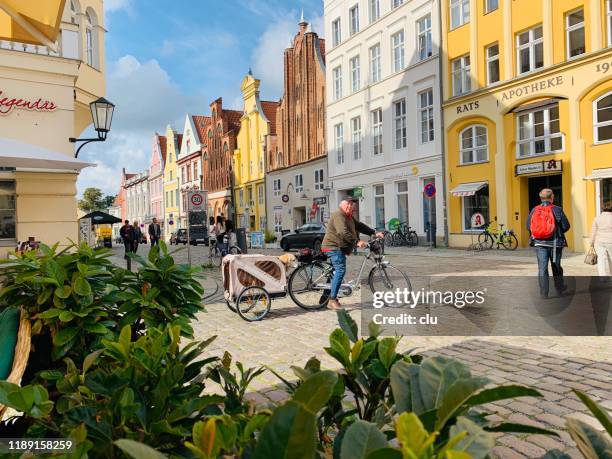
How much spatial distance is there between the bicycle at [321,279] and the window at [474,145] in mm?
16821

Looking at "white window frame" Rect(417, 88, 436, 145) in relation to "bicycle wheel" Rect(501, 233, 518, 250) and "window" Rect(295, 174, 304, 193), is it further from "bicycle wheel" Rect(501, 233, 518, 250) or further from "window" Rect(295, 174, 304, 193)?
"window" Rect(295, 174, 304, 193)

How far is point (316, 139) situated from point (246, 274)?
30793 mm

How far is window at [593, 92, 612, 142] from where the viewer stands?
1855 cm

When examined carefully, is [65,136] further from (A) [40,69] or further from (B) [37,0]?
(B) [37,0]

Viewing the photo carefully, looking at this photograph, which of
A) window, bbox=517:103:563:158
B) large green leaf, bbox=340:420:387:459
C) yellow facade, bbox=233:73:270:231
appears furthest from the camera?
yellow facade, bbox=233:73:270:231

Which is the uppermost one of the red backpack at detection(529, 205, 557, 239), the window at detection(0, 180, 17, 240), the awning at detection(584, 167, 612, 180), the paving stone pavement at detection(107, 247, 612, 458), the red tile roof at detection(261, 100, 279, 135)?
the red tile roof at detection(261, 100, 279, 135)

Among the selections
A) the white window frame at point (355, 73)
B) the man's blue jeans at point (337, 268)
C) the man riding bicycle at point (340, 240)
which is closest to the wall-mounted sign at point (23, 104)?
the man riding bicycle at point (340, 240)

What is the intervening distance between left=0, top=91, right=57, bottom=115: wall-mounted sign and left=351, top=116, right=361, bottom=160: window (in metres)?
23.8

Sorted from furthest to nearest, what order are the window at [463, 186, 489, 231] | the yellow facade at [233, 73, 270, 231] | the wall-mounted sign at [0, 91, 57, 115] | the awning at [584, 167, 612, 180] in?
1. the yellow facade at [233, 73, 270, 231]
2. the window at [463, 186, 489, 231]
3. the awning at [584, 167, 612, 180]
4. the wall-mounted sign at [0, 91, 57, 115]

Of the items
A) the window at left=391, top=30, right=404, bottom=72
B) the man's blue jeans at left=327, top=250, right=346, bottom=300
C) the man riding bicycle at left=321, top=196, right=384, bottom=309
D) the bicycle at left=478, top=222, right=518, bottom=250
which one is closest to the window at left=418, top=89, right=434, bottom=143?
the window at left=391, top=30, right=404, bottom=72

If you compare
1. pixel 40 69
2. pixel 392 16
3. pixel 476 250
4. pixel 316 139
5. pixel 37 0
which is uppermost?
pixel 392 16

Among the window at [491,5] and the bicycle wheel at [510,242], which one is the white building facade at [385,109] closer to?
the window at [491,5]

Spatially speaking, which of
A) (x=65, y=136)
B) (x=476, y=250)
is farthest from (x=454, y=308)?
(x=476, y=250)

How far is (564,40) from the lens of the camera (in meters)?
20.0
